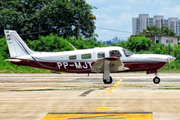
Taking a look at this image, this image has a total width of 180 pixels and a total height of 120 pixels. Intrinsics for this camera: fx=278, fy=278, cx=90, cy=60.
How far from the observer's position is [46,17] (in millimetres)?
47938

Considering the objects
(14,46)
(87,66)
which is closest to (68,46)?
(14,46)

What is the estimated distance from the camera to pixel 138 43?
130 ft

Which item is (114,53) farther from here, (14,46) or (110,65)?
(14,46)

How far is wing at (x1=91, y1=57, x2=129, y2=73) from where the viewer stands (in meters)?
16.1

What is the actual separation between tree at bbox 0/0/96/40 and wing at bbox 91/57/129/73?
3177 centimetres

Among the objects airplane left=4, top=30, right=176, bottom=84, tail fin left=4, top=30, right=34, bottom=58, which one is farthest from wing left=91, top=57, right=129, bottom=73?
tail fin left=4, top=30, right=34, bottom=58

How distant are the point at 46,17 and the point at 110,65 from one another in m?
33.3

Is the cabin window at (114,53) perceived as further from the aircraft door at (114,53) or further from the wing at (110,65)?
the wing at (110,65)

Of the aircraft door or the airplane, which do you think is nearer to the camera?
the aircraft door

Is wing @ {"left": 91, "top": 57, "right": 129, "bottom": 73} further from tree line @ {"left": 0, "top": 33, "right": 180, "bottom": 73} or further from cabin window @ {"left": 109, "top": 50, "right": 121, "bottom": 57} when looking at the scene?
tree line @ {"left": 0, "top": 33, "right": 180, "bottom": 73}

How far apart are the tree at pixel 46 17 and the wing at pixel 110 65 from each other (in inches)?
1251

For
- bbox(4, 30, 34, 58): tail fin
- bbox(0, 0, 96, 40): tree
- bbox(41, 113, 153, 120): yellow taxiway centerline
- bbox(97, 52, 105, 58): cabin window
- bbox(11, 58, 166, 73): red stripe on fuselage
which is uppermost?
bbox(0, 0, 96, 40): tree

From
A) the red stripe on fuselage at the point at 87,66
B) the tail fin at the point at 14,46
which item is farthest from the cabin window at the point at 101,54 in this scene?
the tail fin at the point at 14,46

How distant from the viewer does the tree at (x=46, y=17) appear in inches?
1868
